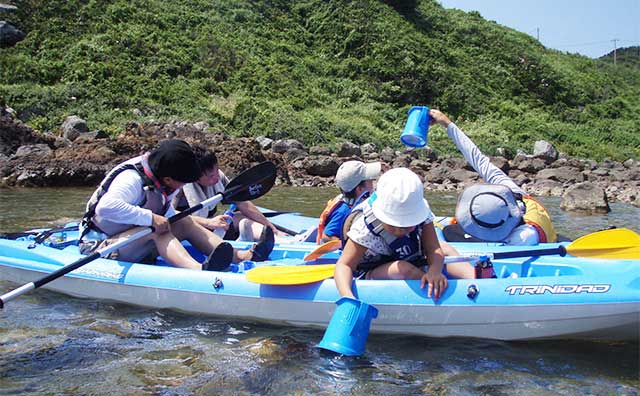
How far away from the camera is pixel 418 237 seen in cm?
352

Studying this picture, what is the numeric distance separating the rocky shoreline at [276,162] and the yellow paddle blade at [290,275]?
7623 millimetres

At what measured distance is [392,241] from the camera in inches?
136

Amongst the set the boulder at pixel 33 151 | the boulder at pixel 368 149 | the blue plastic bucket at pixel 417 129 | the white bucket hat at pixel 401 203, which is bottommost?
the boulder at pixel 33 151

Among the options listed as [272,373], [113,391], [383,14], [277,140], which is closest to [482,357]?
[272,373]

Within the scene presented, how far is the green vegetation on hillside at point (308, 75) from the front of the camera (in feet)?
59.3

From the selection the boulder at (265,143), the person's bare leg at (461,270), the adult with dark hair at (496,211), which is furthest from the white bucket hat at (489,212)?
the boulder at (265,143)

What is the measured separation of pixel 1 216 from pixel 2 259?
374 cm

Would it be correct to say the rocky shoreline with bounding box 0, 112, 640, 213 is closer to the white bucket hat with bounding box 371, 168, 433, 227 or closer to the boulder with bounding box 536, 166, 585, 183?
the boulder with bounding box 536, 166, 585, 183

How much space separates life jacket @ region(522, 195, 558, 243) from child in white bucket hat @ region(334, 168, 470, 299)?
3.39 ft

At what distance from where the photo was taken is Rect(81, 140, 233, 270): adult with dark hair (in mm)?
3988

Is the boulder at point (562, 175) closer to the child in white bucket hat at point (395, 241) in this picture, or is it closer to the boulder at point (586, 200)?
the boulder at point (586, 200)

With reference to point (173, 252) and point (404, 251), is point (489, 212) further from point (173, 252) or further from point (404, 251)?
point (173, 252)

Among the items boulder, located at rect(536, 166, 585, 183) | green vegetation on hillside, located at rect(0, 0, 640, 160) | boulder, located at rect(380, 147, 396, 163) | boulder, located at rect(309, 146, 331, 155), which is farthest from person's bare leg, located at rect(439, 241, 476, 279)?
green vegetation on hillside, located at rect(0, 0, 640, 160)

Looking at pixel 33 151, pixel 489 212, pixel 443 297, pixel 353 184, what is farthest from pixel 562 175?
pixel 443 297
